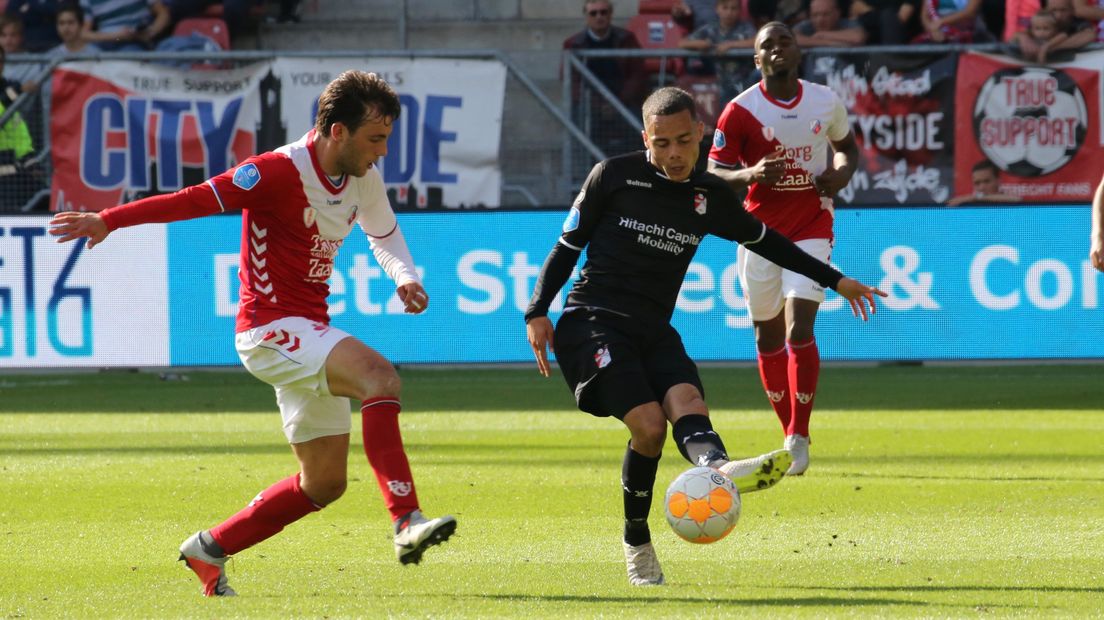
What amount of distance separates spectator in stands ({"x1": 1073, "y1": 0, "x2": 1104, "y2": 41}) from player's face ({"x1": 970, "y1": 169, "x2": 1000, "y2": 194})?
217cm

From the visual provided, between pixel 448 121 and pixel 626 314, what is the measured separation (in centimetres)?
1011

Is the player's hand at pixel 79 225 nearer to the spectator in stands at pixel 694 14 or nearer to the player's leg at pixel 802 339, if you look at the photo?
the player's leg at pixel 802 339

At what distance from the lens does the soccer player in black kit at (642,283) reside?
587 centimetres

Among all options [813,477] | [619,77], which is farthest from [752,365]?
[813,477]

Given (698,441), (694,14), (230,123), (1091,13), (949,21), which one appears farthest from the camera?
(694,14)

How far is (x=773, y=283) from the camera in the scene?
943 cm

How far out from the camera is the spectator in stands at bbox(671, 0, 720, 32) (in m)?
18.2

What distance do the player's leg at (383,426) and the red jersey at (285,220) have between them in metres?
0.36

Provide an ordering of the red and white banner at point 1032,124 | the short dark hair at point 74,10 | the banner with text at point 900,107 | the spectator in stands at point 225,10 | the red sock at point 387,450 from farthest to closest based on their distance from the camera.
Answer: the spectator in stands at point 225,10, the short dark hair at point 74,10, the banner with text at point 900,107, the red and white banner at point 1032,124, the red sock at point 387,450

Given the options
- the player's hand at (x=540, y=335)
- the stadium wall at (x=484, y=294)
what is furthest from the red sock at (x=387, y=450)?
the stadium wall at (x=484, y=294)

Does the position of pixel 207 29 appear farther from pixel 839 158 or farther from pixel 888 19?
pixel 839 158

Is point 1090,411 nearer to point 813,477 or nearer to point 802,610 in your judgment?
point 813,477

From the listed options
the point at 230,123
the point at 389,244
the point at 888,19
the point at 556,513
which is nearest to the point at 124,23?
the point at 230,123

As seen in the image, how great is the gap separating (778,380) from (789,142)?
54.9 inches
